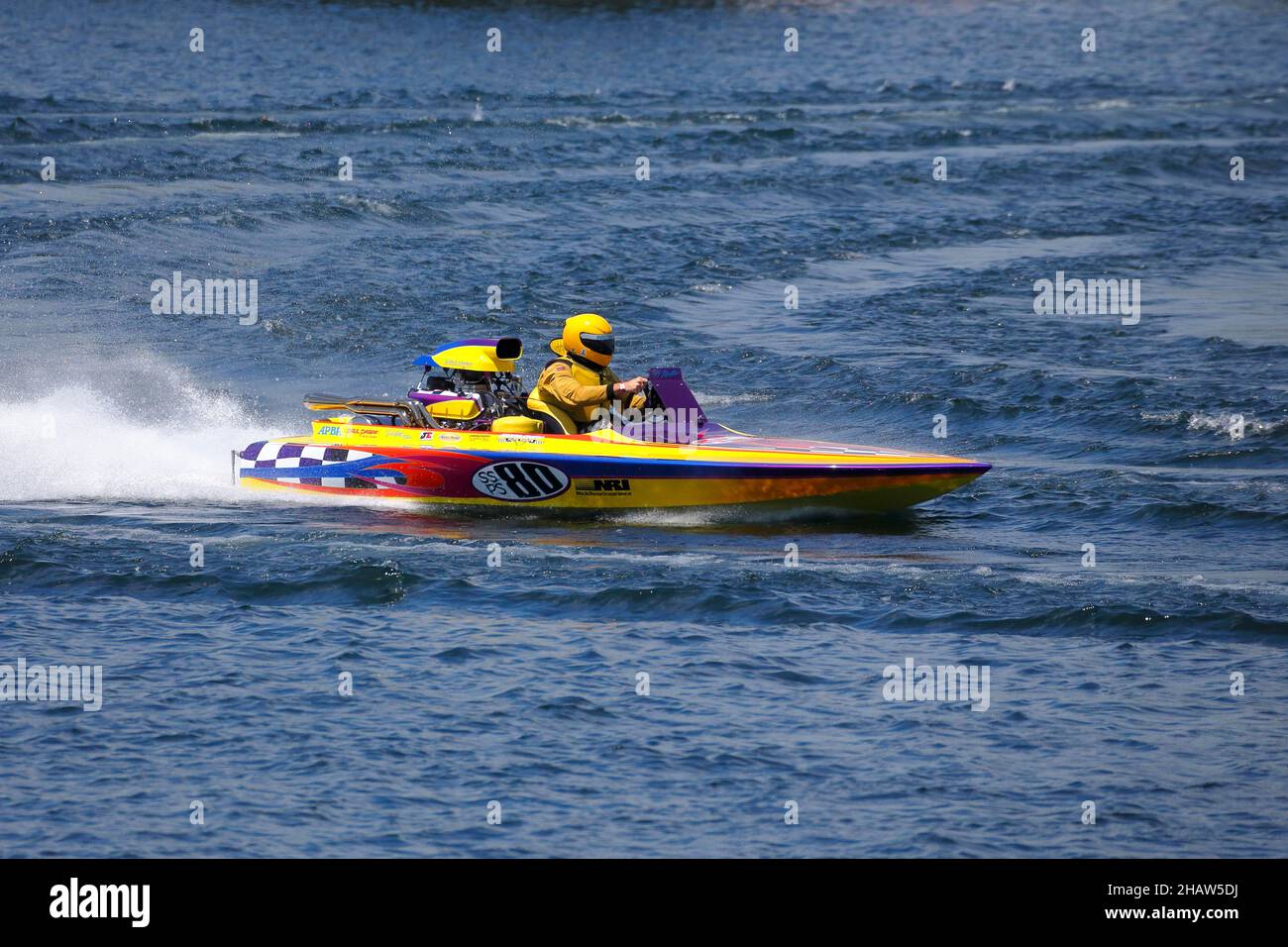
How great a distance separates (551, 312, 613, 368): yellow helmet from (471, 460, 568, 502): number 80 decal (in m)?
0.97

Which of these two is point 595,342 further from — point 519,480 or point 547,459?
point 519,480

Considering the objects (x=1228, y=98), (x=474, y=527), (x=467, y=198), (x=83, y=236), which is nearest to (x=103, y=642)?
(x=474, y=527)

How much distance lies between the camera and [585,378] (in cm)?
1414

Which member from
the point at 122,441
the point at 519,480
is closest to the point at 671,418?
the point at 519,480

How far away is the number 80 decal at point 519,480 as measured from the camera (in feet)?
45.7

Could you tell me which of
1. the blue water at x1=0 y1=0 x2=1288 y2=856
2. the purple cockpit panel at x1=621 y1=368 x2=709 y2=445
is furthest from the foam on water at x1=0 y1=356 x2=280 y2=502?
the purple cockpit panel at x1=621 y1=368 x2=709 y2=445

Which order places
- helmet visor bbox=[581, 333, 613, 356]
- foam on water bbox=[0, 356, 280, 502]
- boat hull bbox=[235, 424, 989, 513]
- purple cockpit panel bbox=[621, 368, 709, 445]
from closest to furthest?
boat hull bbox=[235, 424, 989, 513], purple cockpit panel bbox=[621, 368, 709, 445], helmet visor bbox=[581, 333, 613, 356], foam on water bbox=[0, 356, 280, 502]

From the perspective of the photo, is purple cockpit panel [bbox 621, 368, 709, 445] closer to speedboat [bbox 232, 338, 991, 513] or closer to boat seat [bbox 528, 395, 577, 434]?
speedboat [bbox 232, 338, 991, 513]

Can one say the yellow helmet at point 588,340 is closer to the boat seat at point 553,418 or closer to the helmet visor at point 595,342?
the helmet visor at point 595,342

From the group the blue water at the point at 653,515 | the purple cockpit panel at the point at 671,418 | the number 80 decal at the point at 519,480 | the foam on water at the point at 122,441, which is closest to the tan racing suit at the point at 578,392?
the purple cockpit panel at the point at 671,418

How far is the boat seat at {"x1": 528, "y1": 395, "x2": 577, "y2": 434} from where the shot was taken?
46.1 feet

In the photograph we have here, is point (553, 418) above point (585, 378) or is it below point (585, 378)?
below

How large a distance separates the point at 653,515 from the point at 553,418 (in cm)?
114

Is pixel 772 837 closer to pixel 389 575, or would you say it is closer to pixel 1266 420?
pixel 389 575
